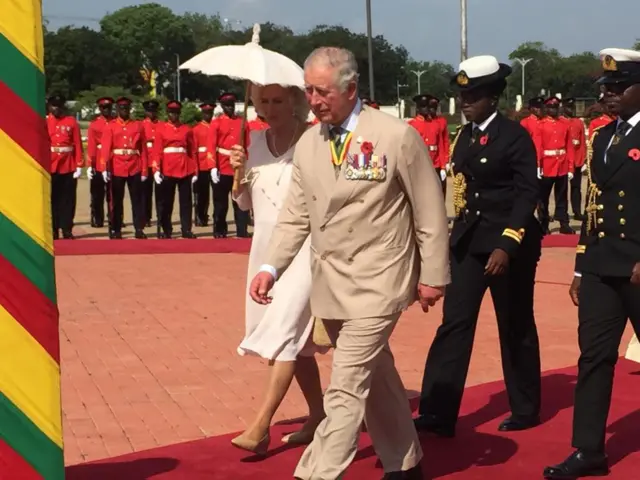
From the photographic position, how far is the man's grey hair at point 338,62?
478 cm

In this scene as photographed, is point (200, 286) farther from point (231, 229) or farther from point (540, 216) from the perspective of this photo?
point (231, 229)

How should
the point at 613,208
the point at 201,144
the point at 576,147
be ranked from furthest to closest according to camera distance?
the point at 576,147 → the point at 201,144 → the point at 613,208

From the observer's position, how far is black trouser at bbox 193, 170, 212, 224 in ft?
59.6

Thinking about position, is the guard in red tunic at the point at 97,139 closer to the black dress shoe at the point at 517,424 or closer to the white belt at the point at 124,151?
the white belt at the point at 124,151

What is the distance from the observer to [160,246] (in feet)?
50.7

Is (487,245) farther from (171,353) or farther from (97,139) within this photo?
(97,139)

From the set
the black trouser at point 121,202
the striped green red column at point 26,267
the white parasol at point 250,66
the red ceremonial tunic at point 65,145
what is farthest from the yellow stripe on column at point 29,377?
the red ceremonial tunic at point 65,145

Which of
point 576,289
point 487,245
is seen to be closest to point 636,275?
point 576,289

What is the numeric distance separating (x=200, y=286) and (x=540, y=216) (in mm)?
5589

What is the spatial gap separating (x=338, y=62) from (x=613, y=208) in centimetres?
137

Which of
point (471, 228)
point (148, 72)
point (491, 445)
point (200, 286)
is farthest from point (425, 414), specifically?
point (148, 72)

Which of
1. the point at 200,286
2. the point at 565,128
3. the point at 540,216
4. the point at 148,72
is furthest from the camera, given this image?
the point at 148,72

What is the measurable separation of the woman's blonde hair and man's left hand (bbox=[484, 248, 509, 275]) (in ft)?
3.56

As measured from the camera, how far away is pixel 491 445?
5906 millimetres
